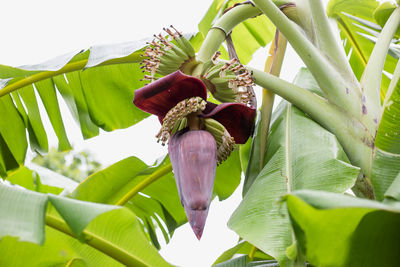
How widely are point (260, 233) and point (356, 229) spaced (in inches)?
8.4

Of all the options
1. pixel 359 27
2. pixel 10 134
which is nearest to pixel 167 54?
pixel 10 134

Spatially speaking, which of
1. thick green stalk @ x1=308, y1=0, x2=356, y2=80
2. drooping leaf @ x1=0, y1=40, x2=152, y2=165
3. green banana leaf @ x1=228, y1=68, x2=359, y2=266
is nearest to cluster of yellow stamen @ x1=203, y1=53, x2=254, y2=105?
green banana leaf @ x1=228, y1=68, x2=359, y2=266

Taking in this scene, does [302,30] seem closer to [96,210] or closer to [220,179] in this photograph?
[220,179]

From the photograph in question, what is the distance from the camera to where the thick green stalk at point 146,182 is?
125 centimetres

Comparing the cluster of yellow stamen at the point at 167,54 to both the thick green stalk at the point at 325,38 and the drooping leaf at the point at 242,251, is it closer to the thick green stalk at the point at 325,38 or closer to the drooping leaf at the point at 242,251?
the thick green stalk at the point at 325,38

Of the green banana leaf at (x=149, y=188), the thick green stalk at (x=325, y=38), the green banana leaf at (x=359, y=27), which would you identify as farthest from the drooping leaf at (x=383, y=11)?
the green banana leaf at (x=149, y=188)

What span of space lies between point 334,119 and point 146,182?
0.55 meters

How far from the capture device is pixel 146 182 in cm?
126

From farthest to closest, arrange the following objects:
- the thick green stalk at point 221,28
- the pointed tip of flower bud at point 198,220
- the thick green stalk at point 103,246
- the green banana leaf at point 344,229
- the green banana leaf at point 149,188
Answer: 1. the green banana leaf at point 149,188
2. the thick green stalk at point 221,28
3. the thick green stalk at point 103,246
4. the pointed tip of flower bud at point 198,220
5. the green banana leaf at point 344,229

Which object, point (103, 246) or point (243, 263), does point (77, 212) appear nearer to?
point (103, 246)

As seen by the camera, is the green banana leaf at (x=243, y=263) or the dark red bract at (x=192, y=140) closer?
the dark red bract at (x=192, y=140)

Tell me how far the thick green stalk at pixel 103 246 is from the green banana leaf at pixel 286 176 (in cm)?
21

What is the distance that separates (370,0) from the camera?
140 cm

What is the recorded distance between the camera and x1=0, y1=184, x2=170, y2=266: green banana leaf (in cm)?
54
